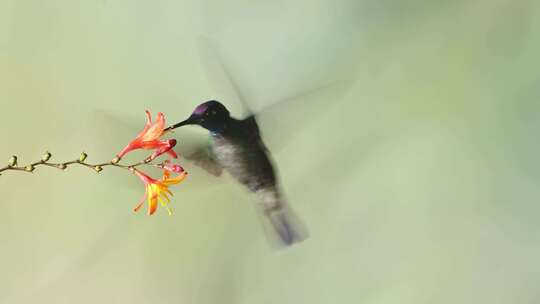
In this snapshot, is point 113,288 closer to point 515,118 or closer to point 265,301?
point 265,301

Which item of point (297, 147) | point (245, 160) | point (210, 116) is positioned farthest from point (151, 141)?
point (297, 147)

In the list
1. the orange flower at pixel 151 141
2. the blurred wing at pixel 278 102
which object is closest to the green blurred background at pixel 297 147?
the blurred wing at pixel 278 102

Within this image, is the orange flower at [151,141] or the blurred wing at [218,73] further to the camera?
the blurred wing at [218,73]

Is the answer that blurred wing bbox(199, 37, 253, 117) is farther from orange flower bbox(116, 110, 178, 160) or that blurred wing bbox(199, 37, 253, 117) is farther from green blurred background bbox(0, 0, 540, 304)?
orange flower bbox(116, 110, 178, 160)

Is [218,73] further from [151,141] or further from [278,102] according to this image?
[151,141]

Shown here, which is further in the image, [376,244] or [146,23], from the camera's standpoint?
[376,244]

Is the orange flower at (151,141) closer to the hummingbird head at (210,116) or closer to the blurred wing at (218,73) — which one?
the hummingbird head at (210,116)

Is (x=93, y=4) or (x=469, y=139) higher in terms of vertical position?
(x=93, y=4)

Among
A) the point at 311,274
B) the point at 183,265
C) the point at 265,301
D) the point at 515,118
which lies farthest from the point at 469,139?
the point at 183,265
